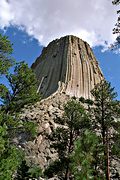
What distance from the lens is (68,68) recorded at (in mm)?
72000

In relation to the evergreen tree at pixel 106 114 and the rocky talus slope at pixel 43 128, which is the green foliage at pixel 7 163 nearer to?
the evergreen tree at pixel 106 114

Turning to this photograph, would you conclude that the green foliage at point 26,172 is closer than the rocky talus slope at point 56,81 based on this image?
Yes

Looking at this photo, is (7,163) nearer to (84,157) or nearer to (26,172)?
(84,157)

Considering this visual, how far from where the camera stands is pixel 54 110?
50062 millimetres

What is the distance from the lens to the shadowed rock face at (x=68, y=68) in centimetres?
6681

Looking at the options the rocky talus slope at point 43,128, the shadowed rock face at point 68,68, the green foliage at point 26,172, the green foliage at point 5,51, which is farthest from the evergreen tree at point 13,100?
the shadowed rock face at point 68,68

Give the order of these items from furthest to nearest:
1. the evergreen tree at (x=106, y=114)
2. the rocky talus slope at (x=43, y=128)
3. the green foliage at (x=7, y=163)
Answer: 1. the rocky talus slope at (x=43, y=128)
2. the evergreen tree at (x=106, y=114)
3. the green foliage at (x=7, y=163)

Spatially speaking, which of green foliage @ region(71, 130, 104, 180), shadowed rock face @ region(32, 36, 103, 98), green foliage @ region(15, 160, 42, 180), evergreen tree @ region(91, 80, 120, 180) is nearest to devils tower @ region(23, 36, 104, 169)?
shadowed rock face @ region(32, 36, 103, 98)

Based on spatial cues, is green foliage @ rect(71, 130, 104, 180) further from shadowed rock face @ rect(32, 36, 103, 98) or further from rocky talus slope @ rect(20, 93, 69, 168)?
shadowed rock face @ rect(32, 36, 103, 98)

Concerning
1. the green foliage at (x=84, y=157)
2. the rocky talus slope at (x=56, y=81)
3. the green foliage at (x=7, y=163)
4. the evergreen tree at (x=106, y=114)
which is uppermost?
the rocky talus slope at (x=56, y=81)

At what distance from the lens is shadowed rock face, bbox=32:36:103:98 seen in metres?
66.8

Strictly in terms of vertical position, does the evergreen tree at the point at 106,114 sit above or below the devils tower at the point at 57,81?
below

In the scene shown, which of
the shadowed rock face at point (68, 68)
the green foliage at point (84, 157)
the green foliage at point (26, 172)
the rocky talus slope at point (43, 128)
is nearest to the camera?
the green foliage at point (84, 157)

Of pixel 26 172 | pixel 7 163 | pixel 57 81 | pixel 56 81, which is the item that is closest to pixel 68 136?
pixel 26 172
